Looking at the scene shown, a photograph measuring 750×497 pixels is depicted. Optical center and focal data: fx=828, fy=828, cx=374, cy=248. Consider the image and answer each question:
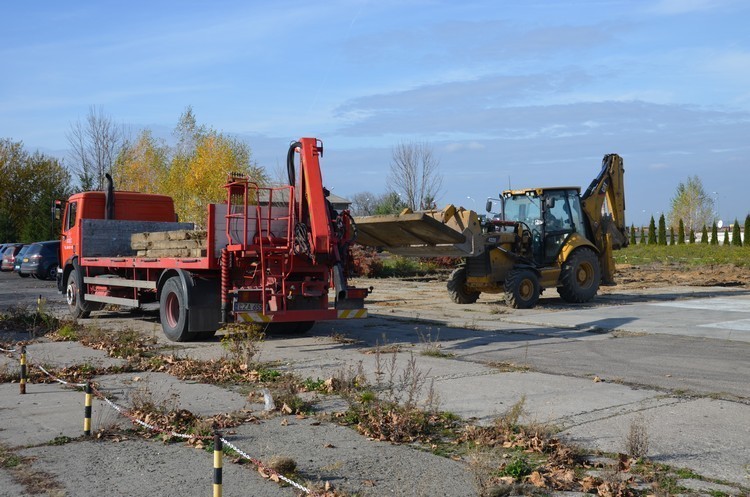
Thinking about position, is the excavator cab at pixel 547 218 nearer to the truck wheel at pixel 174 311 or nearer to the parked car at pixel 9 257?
the truck wheel at pixel 174 311

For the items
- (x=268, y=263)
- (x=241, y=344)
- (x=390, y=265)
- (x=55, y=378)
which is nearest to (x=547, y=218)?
(x=268, y=263)

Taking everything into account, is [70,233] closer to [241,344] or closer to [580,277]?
[241,344]

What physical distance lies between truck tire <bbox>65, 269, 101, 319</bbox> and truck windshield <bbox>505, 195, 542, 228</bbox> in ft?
34.2

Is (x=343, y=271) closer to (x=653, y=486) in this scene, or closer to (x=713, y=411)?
(x=713, y=411)

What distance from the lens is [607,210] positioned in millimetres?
22391

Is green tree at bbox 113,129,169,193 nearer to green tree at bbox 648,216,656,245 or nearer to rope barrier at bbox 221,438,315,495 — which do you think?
green tree at bbox 648,216,656,245

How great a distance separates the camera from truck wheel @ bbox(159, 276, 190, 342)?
14.2 metres

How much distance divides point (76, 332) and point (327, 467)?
10.4 metres

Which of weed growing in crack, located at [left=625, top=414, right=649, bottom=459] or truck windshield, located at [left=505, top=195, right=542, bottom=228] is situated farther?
truck windshield, located at [left=505, top=195, right=542, bottom=228]

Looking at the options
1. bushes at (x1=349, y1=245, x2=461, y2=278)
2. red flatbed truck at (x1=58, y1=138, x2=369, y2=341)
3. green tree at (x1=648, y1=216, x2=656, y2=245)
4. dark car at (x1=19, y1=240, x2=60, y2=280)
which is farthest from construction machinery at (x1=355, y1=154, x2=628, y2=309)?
green tree at (x1=648, y1=216, x2=656, y2=245)

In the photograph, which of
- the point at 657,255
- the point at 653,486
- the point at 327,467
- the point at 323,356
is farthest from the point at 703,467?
the point at 657,255

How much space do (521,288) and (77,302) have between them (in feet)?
34.1

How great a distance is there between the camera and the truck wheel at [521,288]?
1922cm

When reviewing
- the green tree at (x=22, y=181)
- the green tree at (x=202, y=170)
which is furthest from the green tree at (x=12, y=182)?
the green tree at (x=202, y=170)
